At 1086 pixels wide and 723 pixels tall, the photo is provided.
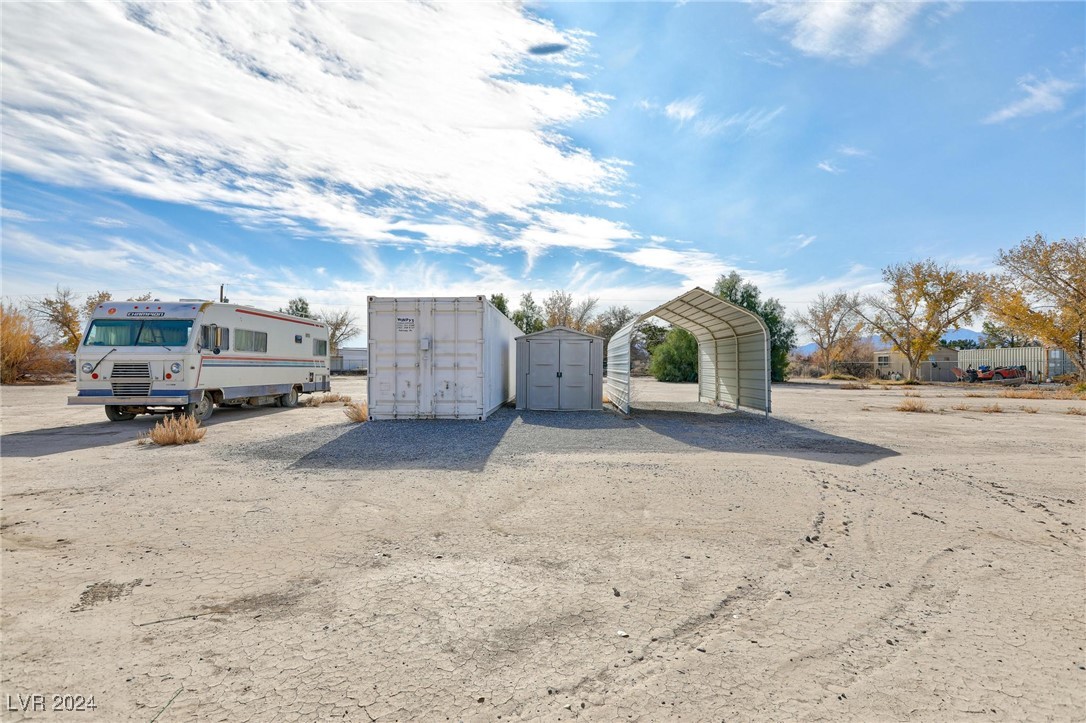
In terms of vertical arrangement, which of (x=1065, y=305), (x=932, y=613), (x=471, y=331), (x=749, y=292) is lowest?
(x=932, y=613)

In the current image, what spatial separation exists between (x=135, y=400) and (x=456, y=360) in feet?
25.5

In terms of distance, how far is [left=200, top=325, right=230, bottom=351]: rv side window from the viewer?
44.2 feet

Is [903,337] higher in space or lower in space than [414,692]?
higher

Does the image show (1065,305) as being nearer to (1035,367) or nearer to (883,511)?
(1035,367)

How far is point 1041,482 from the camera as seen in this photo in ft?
24.8

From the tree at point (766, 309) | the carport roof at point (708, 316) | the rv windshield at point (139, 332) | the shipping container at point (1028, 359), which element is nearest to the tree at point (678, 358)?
the tree at point (766, 309)

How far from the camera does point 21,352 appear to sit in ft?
93.7

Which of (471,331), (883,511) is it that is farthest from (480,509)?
(471,331)

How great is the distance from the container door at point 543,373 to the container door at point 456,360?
3.65 metres

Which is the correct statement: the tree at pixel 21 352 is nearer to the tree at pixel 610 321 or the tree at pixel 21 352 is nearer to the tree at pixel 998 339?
Result: the tree at pixel 610 321

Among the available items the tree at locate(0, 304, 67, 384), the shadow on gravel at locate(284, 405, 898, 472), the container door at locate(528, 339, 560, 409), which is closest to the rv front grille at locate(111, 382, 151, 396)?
the shadow on gravel at locate(284, 405, 898, 472)

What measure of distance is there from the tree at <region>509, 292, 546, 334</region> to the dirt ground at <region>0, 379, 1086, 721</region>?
43.1 metres

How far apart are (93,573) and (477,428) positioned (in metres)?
8.62

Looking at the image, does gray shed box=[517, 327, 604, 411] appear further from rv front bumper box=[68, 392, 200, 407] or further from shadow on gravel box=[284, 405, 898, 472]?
rv front bumper box=[68, 392, 200, 407]
